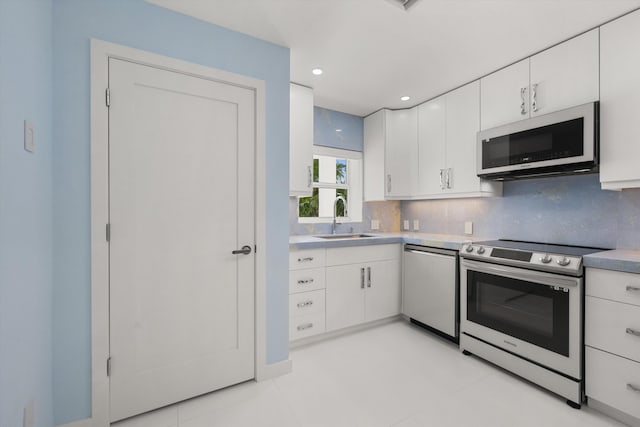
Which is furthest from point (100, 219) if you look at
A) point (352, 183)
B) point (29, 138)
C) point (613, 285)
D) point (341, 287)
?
point (613, 285)

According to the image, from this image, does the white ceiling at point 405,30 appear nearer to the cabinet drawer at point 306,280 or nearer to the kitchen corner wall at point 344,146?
the kitchen corner wall at point 344,146

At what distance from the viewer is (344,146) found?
356cm

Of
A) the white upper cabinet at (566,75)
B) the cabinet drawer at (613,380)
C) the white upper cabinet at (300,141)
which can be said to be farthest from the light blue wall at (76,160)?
the cabinet drawer at (613,380)

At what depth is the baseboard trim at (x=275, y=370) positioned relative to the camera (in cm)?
209

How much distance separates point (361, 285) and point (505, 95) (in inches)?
83.5

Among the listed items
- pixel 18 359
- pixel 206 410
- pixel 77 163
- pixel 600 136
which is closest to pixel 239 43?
pixel 77 163

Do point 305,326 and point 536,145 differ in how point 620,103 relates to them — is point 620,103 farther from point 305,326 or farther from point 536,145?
point 305,326

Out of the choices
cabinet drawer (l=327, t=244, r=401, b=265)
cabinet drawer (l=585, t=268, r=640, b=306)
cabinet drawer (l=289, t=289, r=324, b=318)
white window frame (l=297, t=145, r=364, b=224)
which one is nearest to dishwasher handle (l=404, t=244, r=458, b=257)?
cabinet drawer (l=327, t=244, r=401, b=265)

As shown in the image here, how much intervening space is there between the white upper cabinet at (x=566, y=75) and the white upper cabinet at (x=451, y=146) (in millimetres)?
497

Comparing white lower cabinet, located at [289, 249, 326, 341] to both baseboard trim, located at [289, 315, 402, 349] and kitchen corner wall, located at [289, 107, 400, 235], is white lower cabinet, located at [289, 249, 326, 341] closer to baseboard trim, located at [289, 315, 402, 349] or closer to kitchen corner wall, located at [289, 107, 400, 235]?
baseboard trim, located at [289, 315, 402, 349]

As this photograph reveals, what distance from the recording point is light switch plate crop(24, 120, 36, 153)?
47.0 inches

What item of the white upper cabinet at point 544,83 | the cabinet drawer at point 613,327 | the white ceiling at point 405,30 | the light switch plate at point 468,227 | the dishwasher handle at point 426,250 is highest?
the white ceiling at point 405,30

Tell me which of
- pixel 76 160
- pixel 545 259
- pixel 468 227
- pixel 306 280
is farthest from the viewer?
pixel 468 227

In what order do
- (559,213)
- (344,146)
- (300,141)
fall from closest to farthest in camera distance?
1. (559,213)
2. (300,141)
3. (344,146)
